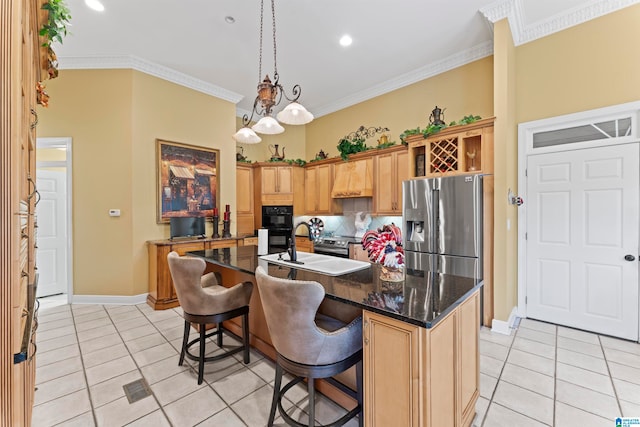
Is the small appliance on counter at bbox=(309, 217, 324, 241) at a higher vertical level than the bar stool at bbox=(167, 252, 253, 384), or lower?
higher

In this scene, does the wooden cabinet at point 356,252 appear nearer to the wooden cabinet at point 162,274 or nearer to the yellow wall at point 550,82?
the yellow wall at point 550,82

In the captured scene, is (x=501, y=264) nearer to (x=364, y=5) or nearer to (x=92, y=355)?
(x=364, y=5)

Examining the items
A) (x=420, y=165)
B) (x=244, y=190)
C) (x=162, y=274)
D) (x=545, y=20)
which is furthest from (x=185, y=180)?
(x=545, y=20)

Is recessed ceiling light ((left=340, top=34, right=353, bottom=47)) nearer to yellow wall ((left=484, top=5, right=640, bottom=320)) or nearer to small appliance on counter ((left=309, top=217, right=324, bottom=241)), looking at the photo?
yellow wall ((left=484, top=5, right=640, bottom=320))

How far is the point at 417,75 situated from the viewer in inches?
176

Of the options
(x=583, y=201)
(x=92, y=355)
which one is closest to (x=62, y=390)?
(x=92, y=355)

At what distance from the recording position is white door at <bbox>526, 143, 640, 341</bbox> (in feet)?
9.60

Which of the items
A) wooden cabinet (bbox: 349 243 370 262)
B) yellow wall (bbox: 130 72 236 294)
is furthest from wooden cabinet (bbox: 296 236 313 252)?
yellow wall (bbox: 130 72 236 294)

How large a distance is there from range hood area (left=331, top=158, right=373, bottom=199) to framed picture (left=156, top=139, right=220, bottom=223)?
2.21 meters

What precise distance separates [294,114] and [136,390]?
103 inches

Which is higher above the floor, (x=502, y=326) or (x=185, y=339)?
(x=185, y=339)

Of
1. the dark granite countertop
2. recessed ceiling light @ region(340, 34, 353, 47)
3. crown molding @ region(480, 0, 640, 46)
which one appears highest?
recessed ceiling light @ region(340, 34, 353, 47)

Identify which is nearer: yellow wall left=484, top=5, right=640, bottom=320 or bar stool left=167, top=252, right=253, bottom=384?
bar stool left=167, top=252, right=253, bottom=384

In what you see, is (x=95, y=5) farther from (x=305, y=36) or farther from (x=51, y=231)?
(x=51, y=231)
